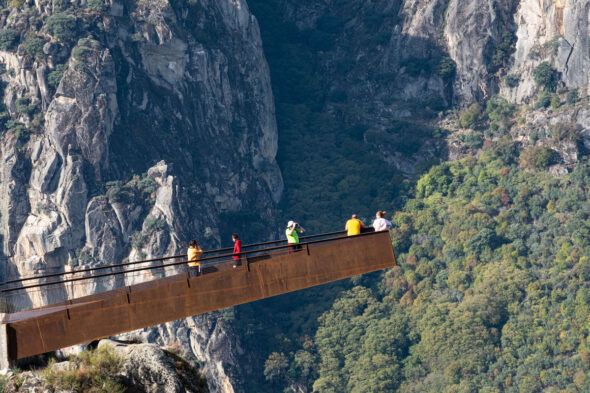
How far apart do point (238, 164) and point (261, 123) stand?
21.5 feet

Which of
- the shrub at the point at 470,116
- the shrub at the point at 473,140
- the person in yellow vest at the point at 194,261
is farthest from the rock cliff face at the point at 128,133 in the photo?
the person in yellow vest at the point at 194,261

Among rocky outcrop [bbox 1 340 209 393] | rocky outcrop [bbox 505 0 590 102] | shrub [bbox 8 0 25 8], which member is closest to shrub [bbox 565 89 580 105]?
rocky outcrop [bbox 505 0 590 102]

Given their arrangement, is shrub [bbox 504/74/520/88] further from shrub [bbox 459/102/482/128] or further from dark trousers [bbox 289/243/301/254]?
dark trousers [bbox 289/243/301/254]

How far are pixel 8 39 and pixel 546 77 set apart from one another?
4874cm

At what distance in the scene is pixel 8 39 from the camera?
556 ft

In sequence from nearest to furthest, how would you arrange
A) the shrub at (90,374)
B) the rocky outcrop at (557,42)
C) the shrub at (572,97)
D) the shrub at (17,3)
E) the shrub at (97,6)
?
the shrub at (90,374)
the shrub at (97,6)
the shrub at (17,3)
the shrub at (572,97)
the rocky outcrop at (557,42)

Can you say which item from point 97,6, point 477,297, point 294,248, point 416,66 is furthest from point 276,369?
point 294,248

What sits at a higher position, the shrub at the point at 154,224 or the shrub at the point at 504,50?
the shrub at the point at 504,50

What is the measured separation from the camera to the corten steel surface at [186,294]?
40688 millimetres

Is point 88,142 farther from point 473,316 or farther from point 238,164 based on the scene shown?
point 473,316

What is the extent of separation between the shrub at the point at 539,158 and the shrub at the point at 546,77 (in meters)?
8.01

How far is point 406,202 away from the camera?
174750 mm

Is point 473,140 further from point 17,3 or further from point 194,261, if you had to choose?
point 194,261

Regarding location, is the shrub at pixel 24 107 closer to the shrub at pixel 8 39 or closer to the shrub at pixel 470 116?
the shrub at pixel 8 39
